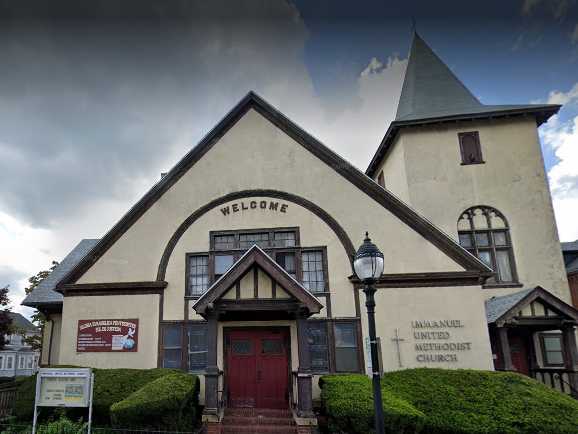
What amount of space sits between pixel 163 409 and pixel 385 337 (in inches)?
277

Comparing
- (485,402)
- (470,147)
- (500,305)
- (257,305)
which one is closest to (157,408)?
(257,305)

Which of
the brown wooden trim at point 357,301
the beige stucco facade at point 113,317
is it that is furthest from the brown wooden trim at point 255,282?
the beige stucco facade at point 113,317

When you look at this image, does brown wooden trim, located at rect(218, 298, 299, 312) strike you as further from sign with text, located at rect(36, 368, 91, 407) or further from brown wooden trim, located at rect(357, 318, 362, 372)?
sign with text, located at rect(36, 368, 91, 407)

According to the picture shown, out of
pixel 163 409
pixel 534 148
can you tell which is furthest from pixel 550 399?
pixel 534 148

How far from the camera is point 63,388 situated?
10242 millimetres

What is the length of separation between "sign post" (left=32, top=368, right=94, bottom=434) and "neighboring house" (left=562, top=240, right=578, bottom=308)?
2038 cm

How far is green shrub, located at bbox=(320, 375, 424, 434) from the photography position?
9758mm

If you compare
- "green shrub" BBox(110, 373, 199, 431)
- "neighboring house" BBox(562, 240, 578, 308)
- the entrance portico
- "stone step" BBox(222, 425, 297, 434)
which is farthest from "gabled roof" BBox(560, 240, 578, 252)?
"green shrub" BBox(110, 373, 199, 431)

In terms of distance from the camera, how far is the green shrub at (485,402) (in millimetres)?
9820

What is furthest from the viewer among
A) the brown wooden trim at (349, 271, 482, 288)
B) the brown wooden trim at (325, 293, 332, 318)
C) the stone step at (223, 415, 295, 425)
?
the brown wooden trim at (325, 293, 332, 318)

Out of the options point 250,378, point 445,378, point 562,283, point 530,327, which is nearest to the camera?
point 445,378

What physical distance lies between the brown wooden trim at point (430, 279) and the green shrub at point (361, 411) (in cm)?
367

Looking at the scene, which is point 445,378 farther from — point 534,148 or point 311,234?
point 534,148

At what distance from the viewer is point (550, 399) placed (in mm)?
10258
